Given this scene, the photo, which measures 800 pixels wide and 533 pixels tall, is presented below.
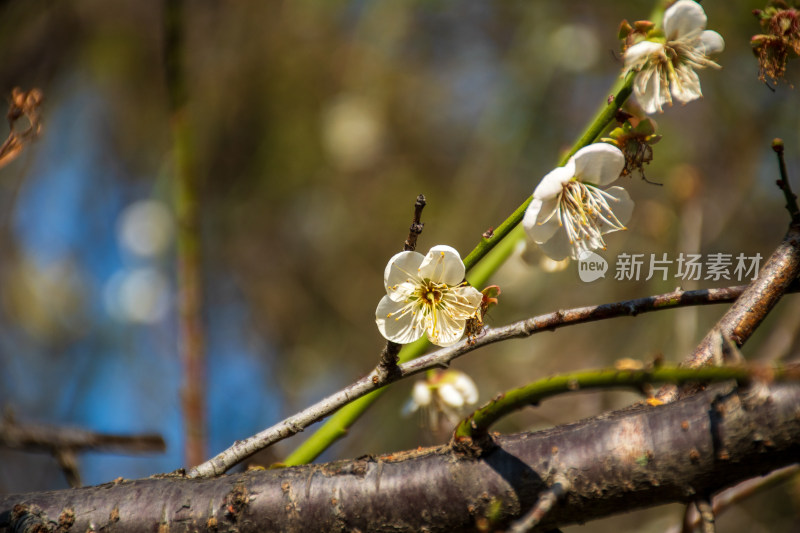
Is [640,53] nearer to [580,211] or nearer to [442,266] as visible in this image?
[580,211]

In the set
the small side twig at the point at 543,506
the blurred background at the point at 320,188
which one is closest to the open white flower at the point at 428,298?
the small side twig at the point at 543,506

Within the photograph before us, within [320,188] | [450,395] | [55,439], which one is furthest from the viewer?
[320,188]

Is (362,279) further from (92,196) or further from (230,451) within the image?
(230,451)

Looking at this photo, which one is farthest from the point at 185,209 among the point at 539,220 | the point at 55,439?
the point at 539,220

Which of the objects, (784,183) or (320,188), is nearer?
(784,183)

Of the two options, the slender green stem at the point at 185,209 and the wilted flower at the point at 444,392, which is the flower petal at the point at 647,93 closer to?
the wilted flower at the point at 444,392

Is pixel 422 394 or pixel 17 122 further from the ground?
pixel 17 122

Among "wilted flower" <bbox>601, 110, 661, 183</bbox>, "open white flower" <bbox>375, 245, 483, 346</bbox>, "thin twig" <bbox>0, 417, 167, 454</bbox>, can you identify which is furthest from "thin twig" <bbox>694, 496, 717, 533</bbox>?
"thin twig" <bbox>0, 417, 167, 454</bbox>

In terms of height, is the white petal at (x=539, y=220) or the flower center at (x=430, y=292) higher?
the white petal at (x=539, y=220)
